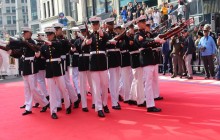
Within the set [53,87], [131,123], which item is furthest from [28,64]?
[131,123]

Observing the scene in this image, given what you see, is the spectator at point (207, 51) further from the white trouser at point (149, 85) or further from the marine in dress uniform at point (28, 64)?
the marine in dress uniform at point (28, 64)

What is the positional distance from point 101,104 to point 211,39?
609cm

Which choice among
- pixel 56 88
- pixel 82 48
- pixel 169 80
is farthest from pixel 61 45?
pixel 169 80

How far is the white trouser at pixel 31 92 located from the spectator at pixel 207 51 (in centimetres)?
630

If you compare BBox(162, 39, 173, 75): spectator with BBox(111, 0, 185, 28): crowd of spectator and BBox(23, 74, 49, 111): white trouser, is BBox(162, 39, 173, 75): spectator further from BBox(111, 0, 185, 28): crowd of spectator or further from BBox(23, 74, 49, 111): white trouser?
BBox(23, 74, 49, 111): white trouser

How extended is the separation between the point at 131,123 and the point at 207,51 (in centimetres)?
654

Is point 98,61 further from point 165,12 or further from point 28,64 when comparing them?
point 165,12

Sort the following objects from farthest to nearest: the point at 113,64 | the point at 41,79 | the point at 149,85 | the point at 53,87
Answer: the point at 41,79 < the point at 113,64 < the point at 53,87 < the point at 149,85

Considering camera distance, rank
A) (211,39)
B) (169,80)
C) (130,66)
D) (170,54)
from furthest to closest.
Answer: (170,54), (169,80), (211,39), (130,66)

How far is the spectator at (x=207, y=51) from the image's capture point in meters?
12.0

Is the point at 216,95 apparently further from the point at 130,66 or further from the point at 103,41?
the point at 103,41

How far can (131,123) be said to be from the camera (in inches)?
261

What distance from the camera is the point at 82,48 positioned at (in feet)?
26.4

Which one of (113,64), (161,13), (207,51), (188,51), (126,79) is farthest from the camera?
(161,13)
